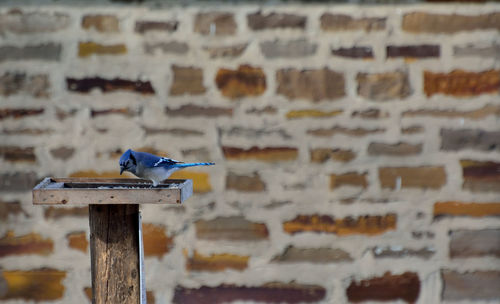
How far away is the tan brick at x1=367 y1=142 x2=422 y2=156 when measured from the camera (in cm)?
330

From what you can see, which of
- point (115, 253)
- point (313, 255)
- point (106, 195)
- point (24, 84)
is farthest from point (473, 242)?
→ point (24, 84)

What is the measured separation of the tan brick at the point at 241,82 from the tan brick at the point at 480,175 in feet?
3.54

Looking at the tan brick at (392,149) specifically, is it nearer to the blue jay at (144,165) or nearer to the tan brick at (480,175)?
the tan brick at (480,175)

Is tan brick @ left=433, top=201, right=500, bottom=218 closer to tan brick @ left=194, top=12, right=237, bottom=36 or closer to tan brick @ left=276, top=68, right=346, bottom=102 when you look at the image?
tan brick @ left=276, top=68, right=346, bottom=102

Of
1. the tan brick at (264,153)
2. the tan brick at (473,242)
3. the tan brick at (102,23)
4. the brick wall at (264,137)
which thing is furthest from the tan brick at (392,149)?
the tan brick at (102,23)

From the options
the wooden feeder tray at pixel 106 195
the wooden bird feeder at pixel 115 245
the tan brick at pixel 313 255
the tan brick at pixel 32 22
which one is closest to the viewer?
the wooden feeder tray at pixel 106 195

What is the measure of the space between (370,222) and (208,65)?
3.67 feet

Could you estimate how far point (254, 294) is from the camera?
335 cm

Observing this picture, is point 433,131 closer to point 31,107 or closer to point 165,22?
point 165,22

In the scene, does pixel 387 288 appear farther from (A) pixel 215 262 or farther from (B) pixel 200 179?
(B) pixel 200 179

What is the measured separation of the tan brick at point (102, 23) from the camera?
325 centimetres

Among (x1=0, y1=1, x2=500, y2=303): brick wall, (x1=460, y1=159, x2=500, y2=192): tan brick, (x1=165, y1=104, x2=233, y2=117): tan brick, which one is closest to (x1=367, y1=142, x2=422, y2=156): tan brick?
(x1=0, y1=1, x2=500, y2=303): brick wall

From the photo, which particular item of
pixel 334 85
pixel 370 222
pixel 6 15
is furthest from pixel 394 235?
pixel 6 15

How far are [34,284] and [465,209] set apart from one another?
218 centimetres
